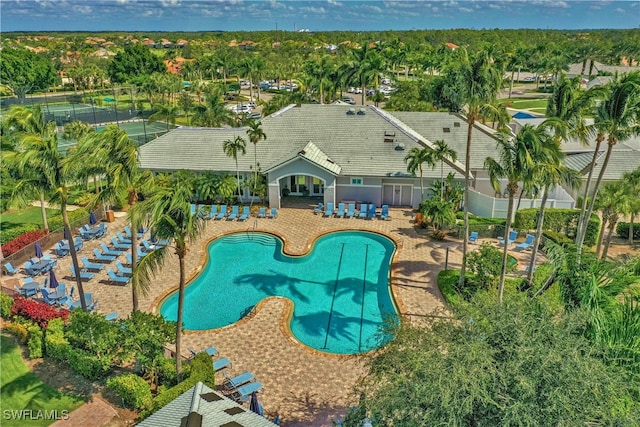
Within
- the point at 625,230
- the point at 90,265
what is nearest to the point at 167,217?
the point at 90,265

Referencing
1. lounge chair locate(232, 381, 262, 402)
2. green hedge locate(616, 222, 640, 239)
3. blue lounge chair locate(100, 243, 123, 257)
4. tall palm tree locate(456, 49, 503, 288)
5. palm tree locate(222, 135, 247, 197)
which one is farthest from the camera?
palm tree locate(222, 135, 247, 197)

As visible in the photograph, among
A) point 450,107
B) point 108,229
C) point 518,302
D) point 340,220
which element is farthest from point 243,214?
point 450,107

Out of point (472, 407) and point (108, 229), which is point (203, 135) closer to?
point (108, 229)

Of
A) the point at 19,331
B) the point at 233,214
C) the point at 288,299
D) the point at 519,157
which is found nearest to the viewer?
the point at 519,157

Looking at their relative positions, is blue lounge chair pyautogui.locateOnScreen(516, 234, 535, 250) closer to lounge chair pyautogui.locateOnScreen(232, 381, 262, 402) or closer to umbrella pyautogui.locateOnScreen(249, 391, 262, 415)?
lounge chair pyautogui.locateOnScreen(232, 381, 262, 402)

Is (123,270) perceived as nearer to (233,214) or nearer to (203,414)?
(233,214)

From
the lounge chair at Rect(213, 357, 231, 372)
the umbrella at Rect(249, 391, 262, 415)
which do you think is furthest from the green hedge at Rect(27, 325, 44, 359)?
the umbrella at Rect(249, 391, 262, 415)
